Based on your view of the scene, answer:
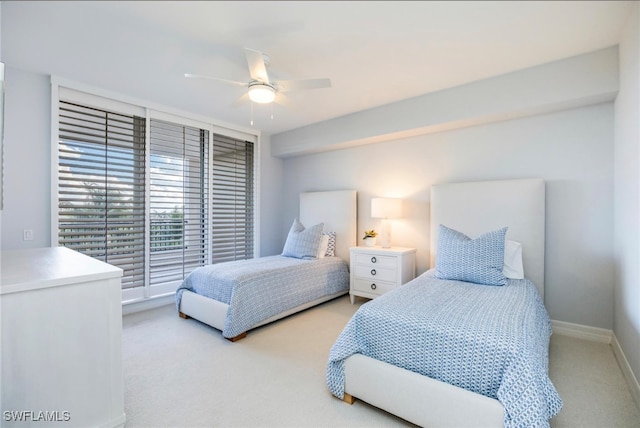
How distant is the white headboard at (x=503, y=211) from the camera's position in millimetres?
2855

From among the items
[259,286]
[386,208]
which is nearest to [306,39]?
[386,208]

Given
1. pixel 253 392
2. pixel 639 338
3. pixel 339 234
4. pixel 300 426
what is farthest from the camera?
pixel 339 234

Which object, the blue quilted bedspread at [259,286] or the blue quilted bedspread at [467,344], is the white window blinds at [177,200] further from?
the blue quilted bedspread at [467,344]

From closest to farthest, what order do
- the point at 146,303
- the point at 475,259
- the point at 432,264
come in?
the point at 475,259
the point at 432,264
the point at 146,303

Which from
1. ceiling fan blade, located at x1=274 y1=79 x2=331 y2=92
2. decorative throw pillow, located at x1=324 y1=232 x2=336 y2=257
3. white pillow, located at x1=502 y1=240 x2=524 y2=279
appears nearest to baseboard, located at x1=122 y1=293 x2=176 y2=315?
decorative throw pillow, located at x1=324 y1=232 x2=336 y2=257

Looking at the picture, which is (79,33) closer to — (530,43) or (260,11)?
(260,11)

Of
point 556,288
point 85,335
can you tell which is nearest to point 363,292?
Answer: point 556,288

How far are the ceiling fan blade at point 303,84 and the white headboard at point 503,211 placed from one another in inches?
75.2

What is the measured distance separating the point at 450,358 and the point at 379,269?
206 centimetres

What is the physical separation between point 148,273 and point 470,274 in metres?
3.54

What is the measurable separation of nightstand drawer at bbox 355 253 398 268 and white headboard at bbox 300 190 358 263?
0.49 metres

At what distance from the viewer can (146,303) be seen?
3.60 metres

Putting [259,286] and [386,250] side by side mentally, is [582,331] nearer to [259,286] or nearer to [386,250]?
[386,250]

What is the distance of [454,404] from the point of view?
4.87 feet
